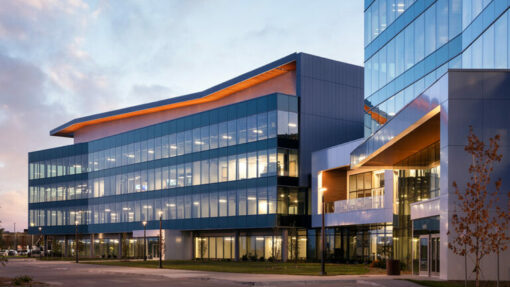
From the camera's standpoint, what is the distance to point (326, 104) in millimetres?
65000

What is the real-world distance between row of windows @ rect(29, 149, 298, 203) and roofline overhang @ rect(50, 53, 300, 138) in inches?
319

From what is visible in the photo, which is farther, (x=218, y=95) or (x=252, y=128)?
(x=218, y=95)

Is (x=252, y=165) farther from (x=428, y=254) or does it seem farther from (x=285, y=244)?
(x=428, y=254)

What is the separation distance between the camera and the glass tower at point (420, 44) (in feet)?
95.9

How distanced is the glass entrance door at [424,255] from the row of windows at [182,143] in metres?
28.8

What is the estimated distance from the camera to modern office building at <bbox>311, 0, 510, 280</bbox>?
1076 inches

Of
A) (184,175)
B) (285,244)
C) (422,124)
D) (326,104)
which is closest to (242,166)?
(285,244)

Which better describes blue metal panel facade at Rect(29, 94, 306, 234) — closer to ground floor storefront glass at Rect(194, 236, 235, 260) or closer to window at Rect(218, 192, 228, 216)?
window at Rect(218, 192, 228, 216)

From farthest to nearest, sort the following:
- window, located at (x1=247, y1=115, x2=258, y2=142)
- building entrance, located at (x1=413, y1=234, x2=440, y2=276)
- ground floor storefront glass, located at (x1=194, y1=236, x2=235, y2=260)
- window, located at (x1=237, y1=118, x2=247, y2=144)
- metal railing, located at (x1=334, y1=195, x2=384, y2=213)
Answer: ground floor storefront glass, located at (x1=194, y1=236, x2=235, y2=260)
window, located at (x1=237, y1=118, x2=247, y2=144)
window, located at (x1=247, y1=115, x2=258, y2=142)
metal railing, located at (x1=334, y1=195, x2=384, y2=213)
building entrance, located at (x1=413, y1=234, x2=440, y2=276)

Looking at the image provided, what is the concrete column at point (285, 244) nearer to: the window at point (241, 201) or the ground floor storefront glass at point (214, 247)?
the window at point (241, 201)

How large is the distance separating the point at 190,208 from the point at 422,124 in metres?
45.4

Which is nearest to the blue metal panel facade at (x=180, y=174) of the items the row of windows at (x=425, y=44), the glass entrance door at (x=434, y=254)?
the row of windows at (x=425, y=44)

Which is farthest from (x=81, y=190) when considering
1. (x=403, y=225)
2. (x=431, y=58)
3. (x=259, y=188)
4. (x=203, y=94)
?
(x=431, y=58)

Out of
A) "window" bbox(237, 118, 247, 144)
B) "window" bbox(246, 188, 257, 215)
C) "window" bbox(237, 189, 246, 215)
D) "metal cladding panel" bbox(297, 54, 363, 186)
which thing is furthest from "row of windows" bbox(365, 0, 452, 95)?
"window" bbox(237, 189, 246, 215)
